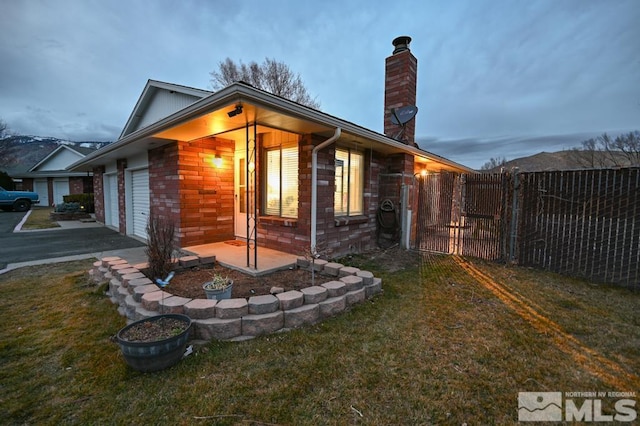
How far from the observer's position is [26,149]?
55594 mm

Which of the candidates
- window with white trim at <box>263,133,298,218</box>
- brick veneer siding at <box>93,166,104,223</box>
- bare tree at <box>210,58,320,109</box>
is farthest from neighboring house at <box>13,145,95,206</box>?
window with white trim at <box>263,133,298,218</box>

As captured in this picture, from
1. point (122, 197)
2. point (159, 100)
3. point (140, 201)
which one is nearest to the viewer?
point (140, 201)

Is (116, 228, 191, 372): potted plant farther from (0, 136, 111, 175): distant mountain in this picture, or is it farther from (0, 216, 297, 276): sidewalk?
(0, 136, 111, 175): distant mountain

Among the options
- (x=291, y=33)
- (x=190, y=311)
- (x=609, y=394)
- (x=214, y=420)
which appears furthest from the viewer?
(x=291, y=33)

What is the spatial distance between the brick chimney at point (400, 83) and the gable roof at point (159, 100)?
5044mm

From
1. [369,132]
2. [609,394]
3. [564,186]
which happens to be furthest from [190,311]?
[564,186]

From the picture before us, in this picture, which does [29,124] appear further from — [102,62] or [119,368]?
[119,368]

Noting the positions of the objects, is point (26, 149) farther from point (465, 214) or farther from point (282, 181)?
point (465, 214)

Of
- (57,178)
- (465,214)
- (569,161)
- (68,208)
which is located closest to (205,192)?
(465,214)

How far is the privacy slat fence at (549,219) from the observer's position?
423 centimetres

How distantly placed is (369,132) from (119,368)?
16.2 ft

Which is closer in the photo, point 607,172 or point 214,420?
point 214,420

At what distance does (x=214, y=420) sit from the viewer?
1666mm

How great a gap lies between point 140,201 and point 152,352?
7354 millimetres
